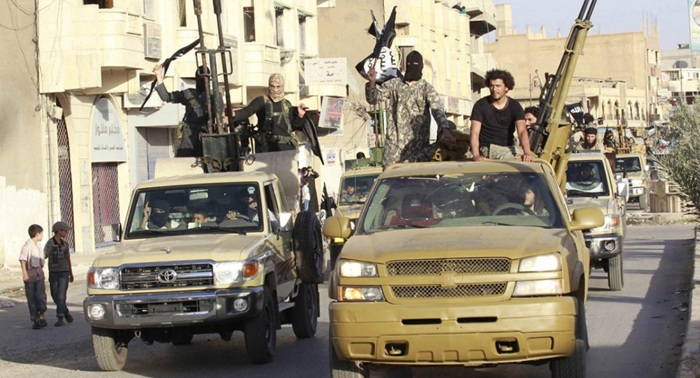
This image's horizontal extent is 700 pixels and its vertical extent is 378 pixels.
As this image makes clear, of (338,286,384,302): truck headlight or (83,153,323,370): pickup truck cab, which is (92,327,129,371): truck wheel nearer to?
(83,153,323,370): pickup truck cab

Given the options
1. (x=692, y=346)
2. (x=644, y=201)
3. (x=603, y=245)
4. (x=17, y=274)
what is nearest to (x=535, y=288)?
(x=692, y=346)

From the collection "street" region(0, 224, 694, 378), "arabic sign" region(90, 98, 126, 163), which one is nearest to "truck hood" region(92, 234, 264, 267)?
"street" region(0, 224, 694, 378)

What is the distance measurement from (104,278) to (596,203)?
344 inches

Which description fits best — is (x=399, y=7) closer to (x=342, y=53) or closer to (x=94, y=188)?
(x=342, y=53)

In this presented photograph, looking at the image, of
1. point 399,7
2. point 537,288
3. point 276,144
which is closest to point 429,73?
point 399,7

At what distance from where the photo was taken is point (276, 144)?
16.3 metres

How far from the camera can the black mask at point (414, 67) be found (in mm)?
13742

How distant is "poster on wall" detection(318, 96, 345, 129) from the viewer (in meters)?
45.2

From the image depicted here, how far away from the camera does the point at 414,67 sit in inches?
543

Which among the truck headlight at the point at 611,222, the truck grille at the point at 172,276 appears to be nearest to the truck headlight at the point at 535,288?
the truck grille at the point at 172,276

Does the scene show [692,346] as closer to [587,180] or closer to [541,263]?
[541,263]

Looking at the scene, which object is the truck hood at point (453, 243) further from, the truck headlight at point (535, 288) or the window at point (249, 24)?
the window at point (249, 24)

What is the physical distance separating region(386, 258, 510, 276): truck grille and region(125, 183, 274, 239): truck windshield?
4.34 metres

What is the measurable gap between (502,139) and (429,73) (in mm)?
46775
